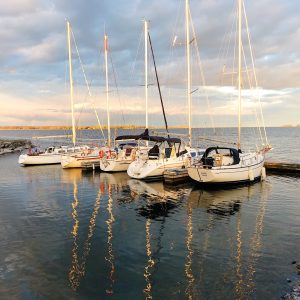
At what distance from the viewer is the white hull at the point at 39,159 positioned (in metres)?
41.3

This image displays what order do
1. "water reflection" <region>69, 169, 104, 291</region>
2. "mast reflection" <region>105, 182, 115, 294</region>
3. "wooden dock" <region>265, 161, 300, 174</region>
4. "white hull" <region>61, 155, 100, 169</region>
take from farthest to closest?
"white hull" <region>61, 155, 100, 169</region>, "wooden dock" <region>265, 161, 300, 174</region>, "water reflection" <region>69, 169, 104, 291</region>, "mast reflection" <region>105, 182, 115, 294</region>

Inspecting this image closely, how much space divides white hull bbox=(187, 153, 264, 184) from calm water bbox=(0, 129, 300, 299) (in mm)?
1355

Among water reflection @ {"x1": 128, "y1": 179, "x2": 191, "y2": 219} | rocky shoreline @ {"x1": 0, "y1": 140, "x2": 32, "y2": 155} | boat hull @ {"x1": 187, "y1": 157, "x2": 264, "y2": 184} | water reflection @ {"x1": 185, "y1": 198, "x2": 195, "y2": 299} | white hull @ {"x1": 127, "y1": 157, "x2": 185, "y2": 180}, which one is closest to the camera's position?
water reflection @ {"x1": 185, "y1": 198, "x2": 195, "y2": 299}

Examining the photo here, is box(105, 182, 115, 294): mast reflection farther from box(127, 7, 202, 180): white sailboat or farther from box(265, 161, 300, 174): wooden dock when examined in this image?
box(265, 161, 300, 174): wooden dock

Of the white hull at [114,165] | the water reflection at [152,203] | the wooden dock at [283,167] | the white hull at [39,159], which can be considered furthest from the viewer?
the white hull at [39,159]

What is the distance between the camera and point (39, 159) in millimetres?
42062

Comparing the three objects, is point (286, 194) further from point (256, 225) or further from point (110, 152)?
point (110, 152)

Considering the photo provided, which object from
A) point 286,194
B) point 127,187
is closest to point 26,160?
point 127,187

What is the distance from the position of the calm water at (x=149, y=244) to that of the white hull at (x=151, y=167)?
13.7ft

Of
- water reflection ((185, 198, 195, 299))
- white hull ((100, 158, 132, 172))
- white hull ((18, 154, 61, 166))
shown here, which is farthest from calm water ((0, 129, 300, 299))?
white hull ((18, 154, 61, 166))

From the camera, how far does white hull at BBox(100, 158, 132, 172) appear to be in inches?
1348

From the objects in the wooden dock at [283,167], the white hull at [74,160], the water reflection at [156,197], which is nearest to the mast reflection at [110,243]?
the water reflection at [156,197]

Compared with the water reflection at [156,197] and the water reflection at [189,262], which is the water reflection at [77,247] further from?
the water reflection at [189,262]

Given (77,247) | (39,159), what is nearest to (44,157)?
(39,159)
